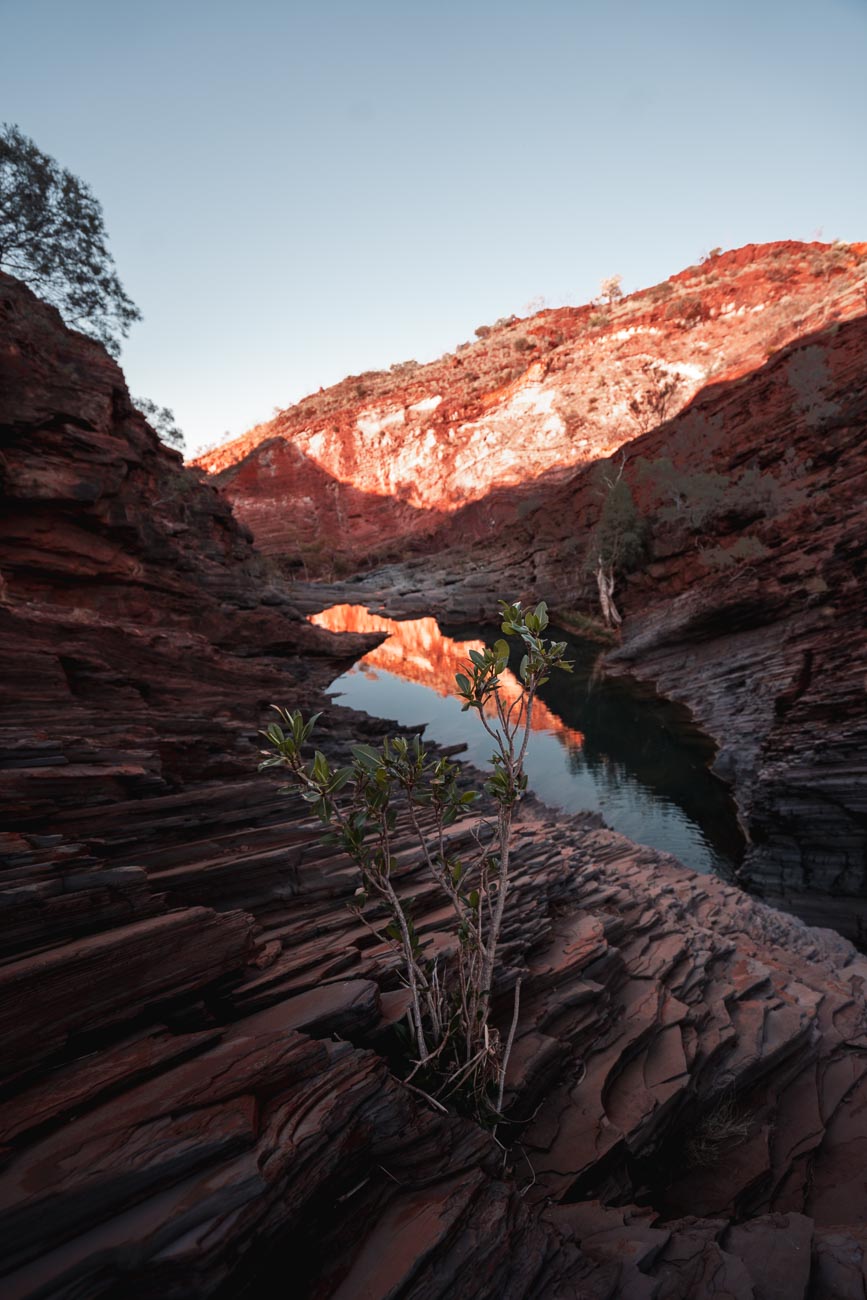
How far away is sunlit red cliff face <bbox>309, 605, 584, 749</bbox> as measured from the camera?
87.3 ft

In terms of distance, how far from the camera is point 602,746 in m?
21.9

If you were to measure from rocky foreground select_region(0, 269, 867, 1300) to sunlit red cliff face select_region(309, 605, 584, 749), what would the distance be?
16.6 metres

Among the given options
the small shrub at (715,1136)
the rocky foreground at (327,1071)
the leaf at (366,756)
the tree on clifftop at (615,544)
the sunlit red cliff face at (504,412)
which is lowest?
the small shrub at (715,1136)

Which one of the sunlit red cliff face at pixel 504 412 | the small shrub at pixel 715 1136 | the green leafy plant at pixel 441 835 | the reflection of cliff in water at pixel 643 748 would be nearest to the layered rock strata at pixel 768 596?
the reflection of cliff in water at pixel 643 748

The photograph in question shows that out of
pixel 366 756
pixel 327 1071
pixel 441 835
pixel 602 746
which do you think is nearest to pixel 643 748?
pixel 602 746

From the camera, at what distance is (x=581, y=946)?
634 centimetres

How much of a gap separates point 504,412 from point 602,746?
2151 inches

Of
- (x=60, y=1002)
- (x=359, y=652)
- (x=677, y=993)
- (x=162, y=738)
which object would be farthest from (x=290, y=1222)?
(x=359, y=652)

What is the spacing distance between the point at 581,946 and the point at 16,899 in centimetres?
544

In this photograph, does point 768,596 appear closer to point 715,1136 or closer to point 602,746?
point 602,746

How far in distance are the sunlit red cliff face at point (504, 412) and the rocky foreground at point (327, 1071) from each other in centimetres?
4882

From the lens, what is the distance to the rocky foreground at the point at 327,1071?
9.12ft

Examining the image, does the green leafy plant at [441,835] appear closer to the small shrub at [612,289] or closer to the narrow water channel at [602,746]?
the narrow water channel at [602,746]

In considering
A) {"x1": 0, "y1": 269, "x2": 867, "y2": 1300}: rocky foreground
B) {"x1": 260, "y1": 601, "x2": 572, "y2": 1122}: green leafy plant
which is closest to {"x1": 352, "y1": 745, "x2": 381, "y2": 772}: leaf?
{"x1": 260, "y1": 601, "x2": 572, "y2": 1122}: green leafy plant
